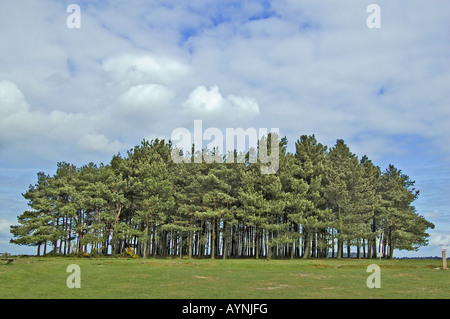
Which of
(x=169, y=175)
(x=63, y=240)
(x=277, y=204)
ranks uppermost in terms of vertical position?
(x=169, y=175)

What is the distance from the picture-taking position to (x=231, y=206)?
64500 millimetres

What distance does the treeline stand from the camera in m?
58.8

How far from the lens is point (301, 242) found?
207 ft

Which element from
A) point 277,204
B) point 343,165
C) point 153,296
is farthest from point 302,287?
point 343,165

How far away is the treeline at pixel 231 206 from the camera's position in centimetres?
5881

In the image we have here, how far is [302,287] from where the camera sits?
21.6 metres

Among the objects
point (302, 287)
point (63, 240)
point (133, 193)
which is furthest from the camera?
point (133, 193)
